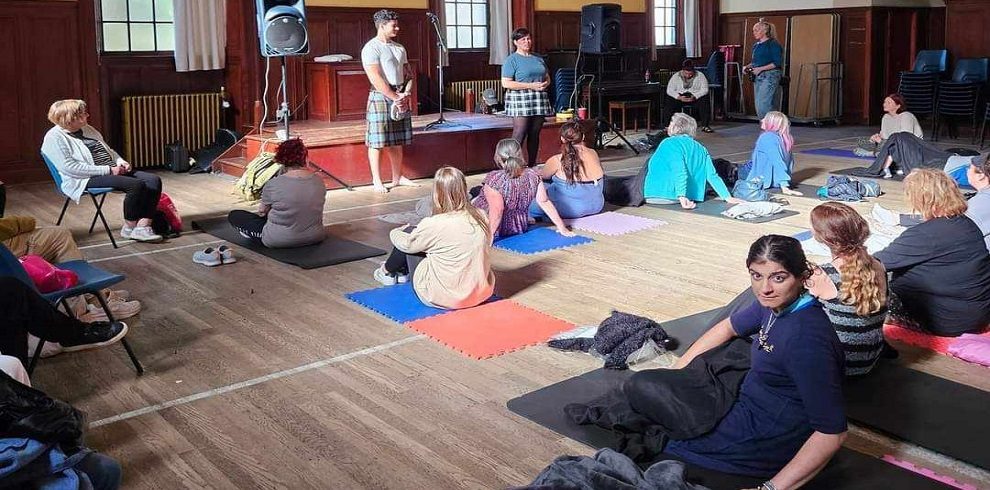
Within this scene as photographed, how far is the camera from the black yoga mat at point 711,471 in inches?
123

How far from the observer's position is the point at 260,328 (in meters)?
4.97

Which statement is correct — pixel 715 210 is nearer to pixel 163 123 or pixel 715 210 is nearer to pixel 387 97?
pixel 387 97

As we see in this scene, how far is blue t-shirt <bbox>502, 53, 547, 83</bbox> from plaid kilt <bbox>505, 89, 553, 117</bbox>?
123mm

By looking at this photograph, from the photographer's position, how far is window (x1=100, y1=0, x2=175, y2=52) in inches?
396

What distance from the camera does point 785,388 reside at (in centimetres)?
291

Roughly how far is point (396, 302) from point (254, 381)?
1239 mm

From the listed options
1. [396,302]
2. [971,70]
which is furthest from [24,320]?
[971,70]

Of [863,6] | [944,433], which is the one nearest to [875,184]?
[944,433]

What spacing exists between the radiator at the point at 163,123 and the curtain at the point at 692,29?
7657 millimetres

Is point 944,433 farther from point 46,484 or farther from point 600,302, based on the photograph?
point 46,484

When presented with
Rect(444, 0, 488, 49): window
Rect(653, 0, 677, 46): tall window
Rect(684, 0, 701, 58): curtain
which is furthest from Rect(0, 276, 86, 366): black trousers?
Rect(684, 0, 701, 58): curtain

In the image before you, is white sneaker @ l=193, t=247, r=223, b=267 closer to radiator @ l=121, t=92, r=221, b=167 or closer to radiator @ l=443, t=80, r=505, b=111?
radiator @ l=121, t=92, r=221, b=167

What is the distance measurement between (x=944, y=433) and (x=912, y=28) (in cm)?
1234

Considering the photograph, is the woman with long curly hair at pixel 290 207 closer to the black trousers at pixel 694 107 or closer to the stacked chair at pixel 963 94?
the black trousers at pixel 694 107
